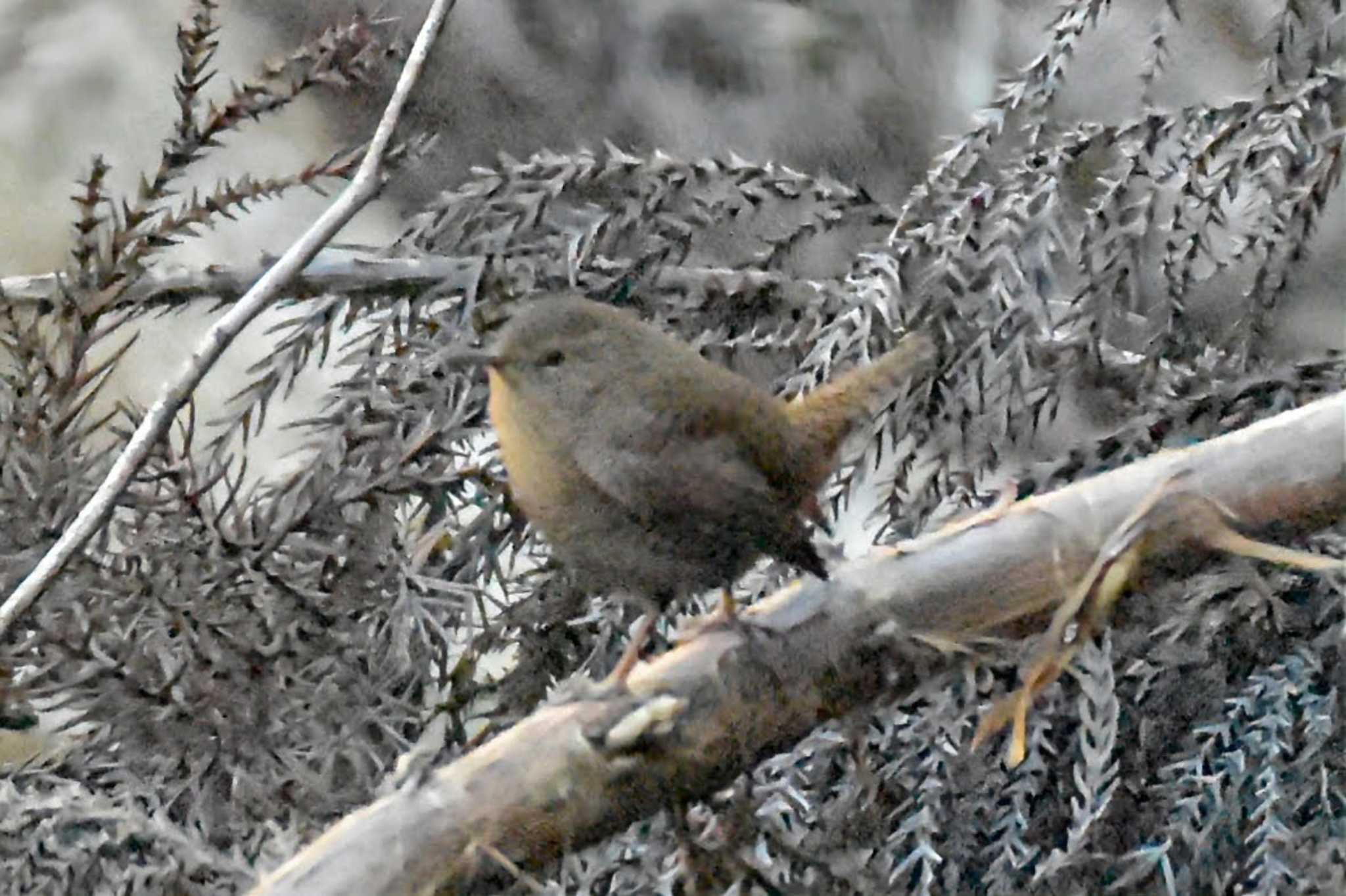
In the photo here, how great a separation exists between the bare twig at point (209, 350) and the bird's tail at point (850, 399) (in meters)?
0.27

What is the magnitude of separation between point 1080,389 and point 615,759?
1.85ft

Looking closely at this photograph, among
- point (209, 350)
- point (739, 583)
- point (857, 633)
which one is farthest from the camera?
point (739, 583)

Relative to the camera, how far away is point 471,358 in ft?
1.94

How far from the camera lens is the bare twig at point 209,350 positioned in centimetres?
40

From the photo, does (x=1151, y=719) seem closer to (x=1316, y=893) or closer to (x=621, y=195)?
(x=1316, y=893)

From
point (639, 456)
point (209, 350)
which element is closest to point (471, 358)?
point (639, 456)

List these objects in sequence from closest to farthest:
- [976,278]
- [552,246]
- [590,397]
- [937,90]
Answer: [590,397]
[976,278]
[552,246]
[937,90]

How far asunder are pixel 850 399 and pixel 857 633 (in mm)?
127

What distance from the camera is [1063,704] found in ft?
2.17

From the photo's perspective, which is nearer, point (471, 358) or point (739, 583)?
point (471, 358)

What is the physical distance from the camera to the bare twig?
404mm

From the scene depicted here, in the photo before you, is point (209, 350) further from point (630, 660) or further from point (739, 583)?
point (739, 583)

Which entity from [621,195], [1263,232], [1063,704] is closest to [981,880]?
[1063,704]

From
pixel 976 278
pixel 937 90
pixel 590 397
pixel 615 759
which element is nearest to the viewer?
pixel 615 759
